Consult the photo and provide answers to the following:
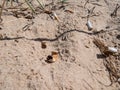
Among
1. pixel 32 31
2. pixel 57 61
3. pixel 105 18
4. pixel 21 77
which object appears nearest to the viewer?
pixel 21 77

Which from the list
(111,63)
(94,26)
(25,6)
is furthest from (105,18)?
(25,6)

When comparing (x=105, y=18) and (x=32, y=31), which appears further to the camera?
(x=105, y=18)

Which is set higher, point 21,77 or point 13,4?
point 13,4

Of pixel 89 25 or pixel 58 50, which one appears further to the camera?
pixel 89 25

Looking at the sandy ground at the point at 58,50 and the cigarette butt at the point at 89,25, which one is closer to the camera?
the sandy ground at the point at 58,50

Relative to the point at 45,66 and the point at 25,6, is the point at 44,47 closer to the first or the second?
the point at 45,66

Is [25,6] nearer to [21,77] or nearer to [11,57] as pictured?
[11,57]

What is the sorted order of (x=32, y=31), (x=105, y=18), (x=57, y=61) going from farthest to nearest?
(x=105, y=18) → (x=32, y=31) → (x=57, y=61)

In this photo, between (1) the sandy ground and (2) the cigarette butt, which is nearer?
(1) the sandy ground
